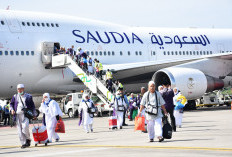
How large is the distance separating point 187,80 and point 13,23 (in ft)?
32.0

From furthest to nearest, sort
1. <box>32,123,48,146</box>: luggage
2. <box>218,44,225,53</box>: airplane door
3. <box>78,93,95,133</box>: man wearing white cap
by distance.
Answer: <box>218,44,225,53</box>: airplane door
<box>78,93,95,133</box>: man wearing white cap
<box>32,123,48,146</box>: luggage

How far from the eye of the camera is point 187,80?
2575 centimetres

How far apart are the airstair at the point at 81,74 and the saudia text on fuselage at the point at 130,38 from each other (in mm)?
1884

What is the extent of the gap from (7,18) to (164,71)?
28.9 ft

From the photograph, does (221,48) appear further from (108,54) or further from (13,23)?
(13,23)

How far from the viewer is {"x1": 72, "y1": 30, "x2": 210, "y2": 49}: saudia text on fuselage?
27266 millimetres

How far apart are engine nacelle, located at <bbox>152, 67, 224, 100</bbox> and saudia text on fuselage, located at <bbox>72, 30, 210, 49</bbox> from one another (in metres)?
3.75

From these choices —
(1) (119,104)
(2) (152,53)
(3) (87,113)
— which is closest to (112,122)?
(3) (87,113)

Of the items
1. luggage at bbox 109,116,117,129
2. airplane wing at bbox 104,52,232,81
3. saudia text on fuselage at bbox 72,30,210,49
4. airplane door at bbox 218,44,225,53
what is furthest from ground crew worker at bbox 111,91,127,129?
airplane door at bbox 218,44,225,53

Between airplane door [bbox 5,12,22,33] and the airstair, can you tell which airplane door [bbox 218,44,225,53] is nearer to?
the airstair

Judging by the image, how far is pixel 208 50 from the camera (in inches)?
1267

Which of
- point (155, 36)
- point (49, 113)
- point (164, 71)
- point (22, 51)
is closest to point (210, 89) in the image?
point (164, 71)

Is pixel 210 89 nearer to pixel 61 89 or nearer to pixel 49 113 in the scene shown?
pixel 61 89

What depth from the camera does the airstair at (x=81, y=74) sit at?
80.6 ft
